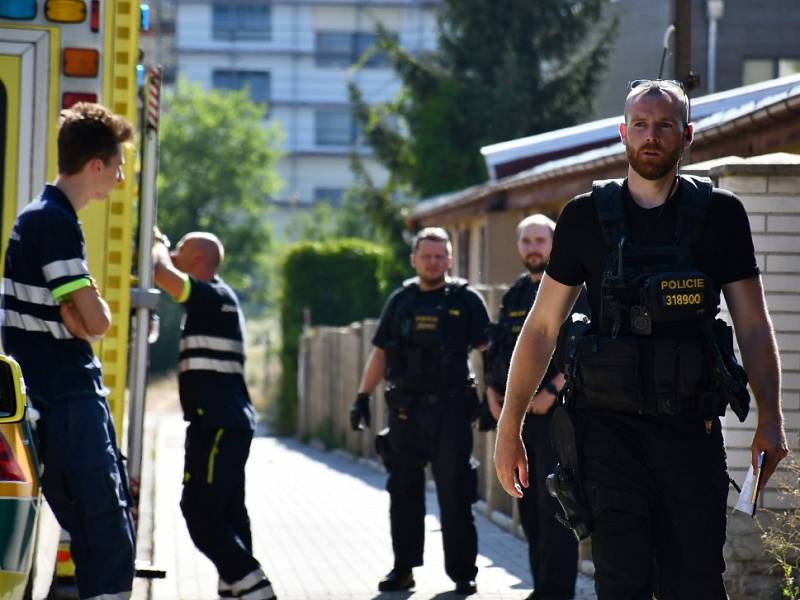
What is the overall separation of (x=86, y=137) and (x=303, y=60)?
8090 centimetres

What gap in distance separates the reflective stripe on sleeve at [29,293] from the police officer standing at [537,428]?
117 inches

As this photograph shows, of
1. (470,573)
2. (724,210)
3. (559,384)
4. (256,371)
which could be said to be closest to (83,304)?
(724,210)

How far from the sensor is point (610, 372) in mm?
5203

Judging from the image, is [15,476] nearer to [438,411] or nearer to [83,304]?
[83,304]

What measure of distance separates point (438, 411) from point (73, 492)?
3.90 meters

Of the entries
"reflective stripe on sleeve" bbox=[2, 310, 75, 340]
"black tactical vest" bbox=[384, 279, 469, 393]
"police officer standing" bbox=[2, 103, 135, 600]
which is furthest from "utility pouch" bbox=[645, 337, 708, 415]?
"black tactical vest" bbox=[384, 279, 469, 393]

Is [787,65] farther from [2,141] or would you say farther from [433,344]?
[2,141]

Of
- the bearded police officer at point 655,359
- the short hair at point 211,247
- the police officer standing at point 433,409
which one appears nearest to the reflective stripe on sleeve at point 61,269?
the bearded police officer at point 655,359

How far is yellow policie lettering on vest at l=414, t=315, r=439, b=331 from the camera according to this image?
9.84m

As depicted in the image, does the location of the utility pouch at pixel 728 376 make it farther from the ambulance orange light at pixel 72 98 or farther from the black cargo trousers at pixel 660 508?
the ambulance orange light at pixel 72 98

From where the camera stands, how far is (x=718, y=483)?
17.0 feet

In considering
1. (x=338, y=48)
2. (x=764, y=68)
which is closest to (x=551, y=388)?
(x=764, y=68)

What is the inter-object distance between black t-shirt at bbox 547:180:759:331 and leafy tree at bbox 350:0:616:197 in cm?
3062

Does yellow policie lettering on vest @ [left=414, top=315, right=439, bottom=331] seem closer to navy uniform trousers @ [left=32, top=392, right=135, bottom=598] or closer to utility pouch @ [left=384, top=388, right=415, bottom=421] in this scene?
utility pouch @ [left=384, top=388, right=415, bottom=421]
